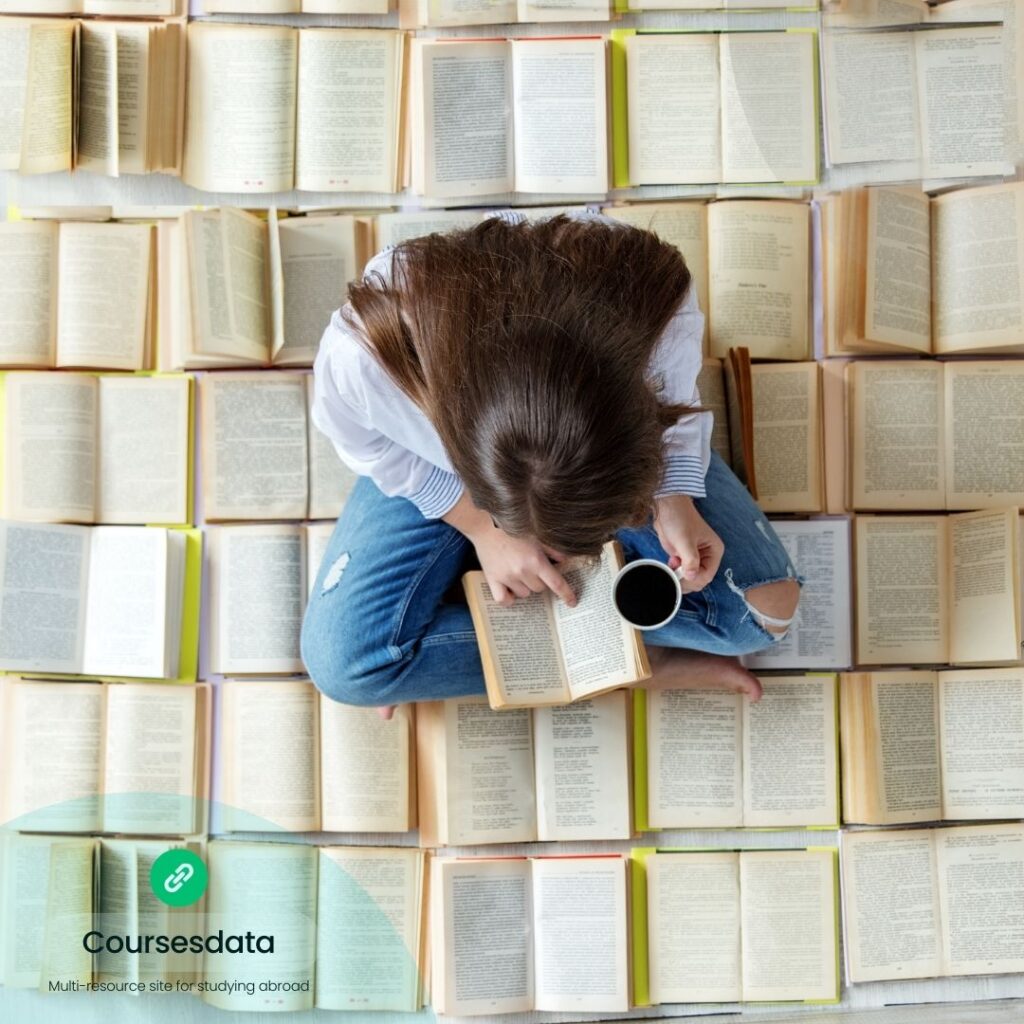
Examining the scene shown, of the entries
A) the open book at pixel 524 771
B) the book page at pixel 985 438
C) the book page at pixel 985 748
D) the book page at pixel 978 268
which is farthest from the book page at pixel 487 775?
the book page at pixel 978 268

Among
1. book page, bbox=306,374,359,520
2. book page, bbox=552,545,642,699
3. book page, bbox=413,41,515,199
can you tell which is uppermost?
book page, bbox=413,41,515,199

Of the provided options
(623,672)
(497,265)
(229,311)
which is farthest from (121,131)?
(623,672)

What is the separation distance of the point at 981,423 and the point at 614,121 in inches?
24.6

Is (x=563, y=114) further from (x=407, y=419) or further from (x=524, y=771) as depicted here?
(x=524, y=771)

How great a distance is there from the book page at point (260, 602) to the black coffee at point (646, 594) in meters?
0.48

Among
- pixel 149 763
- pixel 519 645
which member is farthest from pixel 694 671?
pixel 149 763

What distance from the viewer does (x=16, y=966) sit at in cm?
127

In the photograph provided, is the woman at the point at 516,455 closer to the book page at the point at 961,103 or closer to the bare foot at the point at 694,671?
the bare foot at the point at 694,671

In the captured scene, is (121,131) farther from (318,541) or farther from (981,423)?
(981,423)

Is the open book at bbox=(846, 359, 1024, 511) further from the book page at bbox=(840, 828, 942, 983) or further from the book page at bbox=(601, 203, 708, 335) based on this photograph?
the book page at bbox=(840, 828, 942, 983)

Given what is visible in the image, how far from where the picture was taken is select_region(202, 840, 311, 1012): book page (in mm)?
1267

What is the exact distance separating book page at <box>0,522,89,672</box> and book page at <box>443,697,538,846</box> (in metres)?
0.49

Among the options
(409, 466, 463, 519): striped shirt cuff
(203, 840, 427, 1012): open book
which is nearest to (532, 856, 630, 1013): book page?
(203, 840, 427, 1012): open book

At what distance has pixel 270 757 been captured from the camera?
129 centimetres
